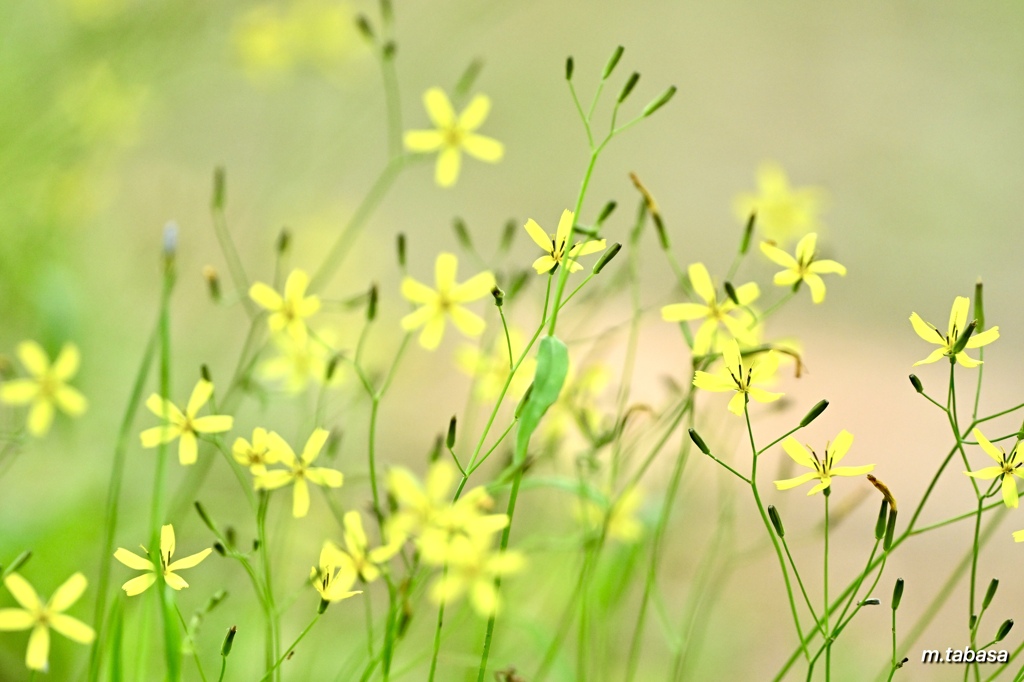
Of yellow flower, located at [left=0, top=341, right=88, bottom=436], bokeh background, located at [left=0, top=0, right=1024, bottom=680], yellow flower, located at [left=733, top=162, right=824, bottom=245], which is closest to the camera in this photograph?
yellow flower, located at [left=0, top=341, right=88, bottom=436]

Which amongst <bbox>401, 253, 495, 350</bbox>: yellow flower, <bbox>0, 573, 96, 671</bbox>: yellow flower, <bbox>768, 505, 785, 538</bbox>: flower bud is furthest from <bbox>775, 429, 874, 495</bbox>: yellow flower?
<bbox>0, 573, 96, 671</bbox>: yellow flower

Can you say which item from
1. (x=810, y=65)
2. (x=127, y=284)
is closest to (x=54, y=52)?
(x=127, y=284)

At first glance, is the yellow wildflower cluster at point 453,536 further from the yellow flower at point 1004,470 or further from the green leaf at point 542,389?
the yellow flower at point 1004,470

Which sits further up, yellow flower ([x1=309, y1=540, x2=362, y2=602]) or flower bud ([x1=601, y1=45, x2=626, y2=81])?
flower bud ([x1=601, y1=45, x2=626, y2=81])

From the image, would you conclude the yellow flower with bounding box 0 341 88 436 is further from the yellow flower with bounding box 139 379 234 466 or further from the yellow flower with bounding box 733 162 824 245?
the yellow flower with bounding box 733 162 824 245

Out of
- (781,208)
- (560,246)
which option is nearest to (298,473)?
(560,246)

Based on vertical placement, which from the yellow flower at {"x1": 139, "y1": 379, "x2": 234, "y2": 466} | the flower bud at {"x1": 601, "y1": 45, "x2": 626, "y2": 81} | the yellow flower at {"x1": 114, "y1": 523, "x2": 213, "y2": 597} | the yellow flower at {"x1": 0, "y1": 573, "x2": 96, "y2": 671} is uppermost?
the flower bud at {"x1": 601, "y1": 45, "x2": 626, "y2": 81}

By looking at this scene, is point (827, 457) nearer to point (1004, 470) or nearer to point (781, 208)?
point (1004, 470)

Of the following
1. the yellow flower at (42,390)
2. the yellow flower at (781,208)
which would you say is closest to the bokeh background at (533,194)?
the yellow flower at (42,390)
